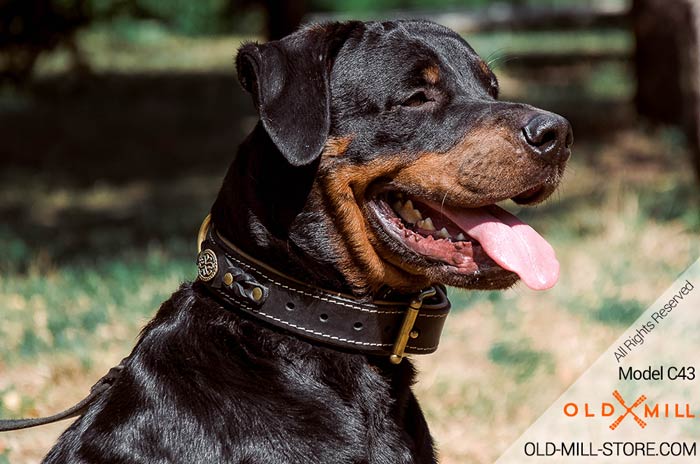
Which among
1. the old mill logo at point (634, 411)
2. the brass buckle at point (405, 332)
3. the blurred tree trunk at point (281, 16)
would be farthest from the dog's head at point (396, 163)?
the blurred tree trunk at point (281, 16)

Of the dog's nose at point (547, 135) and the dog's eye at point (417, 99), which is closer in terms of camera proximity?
the dog's nose at point (547, 135)

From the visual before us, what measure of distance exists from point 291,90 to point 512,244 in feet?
2.90

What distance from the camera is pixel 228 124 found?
54.2 ft

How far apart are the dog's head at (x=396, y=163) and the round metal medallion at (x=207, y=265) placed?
162mm

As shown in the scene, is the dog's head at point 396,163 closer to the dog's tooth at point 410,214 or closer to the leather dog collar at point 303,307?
the dog's tooth at point 410,214

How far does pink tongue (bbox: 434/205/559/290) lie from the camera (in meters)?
3.29

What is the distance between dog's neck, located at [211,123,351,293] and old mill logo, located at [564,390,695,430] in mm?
2354

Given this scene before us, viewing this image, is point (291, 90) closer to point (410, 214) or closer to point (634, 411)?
point (410, 214)

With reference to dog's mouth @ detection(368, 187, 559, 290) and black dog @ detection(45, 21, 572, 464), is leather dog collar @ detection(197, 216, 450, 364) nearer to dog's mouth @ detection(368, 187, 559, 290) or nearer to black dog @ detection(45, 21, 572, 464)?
black dog @ detection(45, 21, 572, 464)

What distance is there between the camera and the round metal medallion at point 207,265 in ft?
10.1

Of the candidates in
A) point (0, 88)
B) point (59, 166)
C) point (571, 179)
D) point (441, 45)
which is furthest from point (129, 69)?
point (441, 45)

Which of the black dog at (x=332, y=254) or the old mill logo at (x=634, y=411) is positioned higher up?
the black dog at (x=332, y=254)

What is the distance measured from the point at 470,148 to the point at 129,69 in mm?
17342

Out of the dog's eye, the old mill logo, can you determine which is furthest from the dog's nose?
the old mill logo
